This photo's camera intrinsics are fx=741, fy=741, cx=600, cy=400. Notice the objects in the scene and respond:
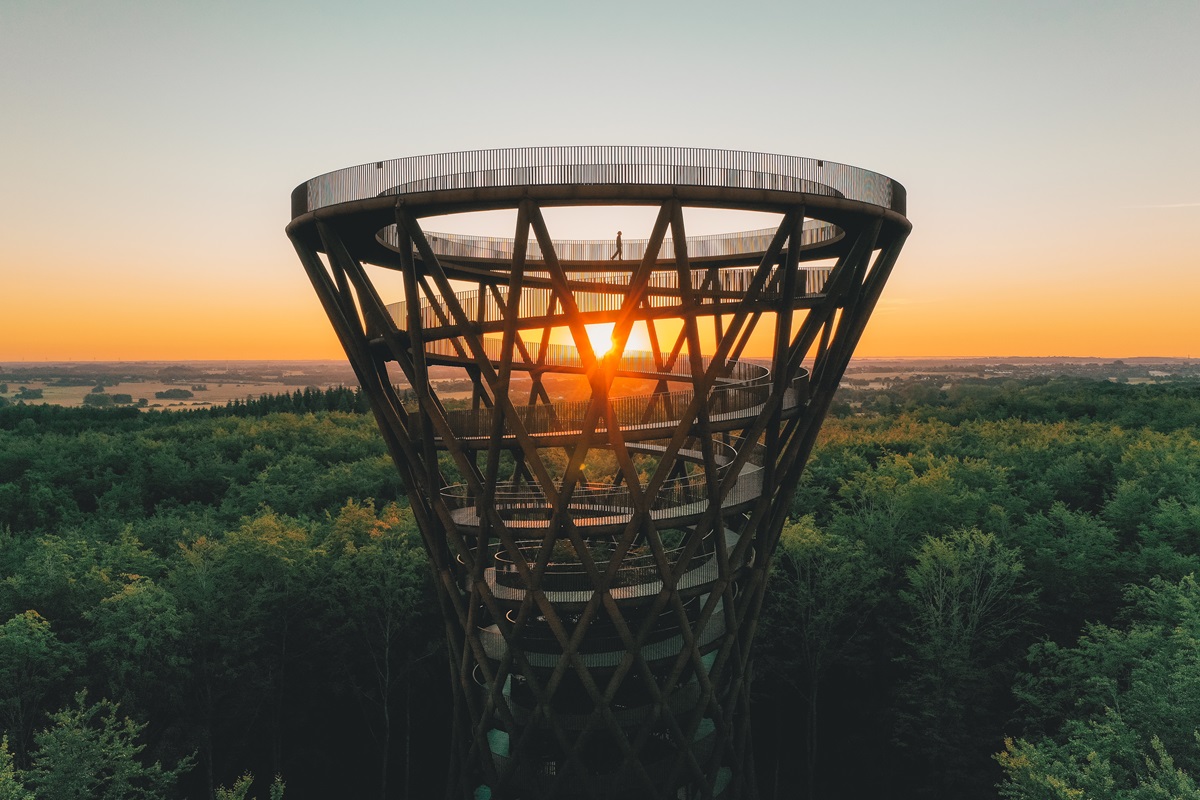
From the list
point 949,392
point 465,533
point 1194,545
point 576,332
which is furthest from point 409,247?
point 949,392

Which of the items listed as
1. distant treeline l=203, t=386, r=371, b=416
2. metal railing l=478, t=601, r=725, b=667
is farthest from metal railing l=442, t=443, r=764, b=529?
distant treeline l=203, t=386, r=371, b=416

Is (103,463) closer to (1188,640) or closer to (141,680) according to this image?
(141,680)

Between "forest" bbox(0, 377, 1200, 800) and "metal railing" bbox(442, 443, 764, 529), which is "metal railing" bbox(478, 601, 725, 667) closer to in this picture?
"metal railing" bbox(442, 443, 764, 529)

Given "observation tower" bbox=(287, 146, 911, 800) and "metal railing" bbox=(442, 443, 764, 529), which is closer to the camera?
"observation tower" bbox=(287, 146, 911, 800)

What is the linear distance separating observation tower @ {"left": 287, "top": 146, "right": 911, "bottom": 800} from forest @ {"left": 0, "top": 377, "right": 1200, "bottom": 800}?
6.65 m

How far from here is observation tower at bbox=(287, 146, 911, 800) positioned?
14383 millimetres

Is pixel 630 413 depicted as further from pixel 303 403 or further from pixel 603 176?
pixel 303 403

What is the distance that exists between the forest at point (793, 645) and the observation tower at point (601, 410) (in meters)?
6.65

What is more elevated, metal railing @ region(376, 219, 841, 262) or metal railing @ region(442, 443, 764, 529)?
metal railing @ region(376, 219, 841, 262)

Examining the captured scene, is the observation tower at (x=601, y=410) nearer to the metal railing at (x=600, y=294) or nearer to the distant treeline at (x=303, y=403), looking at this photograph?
the metal railing at (x=600, y=294)

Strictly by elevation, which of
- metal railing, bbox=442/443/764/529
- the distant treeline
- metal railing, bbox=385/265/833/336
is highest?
metal railing, bbox=385/265/833/336

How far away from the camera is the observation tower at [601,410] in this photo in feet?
47.2

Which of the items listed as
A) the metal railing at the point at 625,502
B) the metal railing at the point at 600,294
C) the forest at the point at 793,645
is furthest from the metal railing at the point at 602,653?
the metal railing at the point at 600,294

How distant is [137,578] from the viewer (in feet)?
82.9
